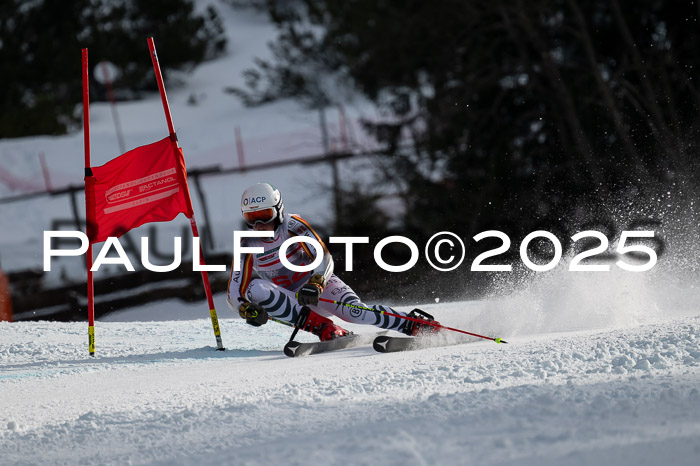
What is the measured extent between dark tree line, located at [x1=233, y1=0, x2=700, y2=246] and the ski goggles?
10714 millimetres

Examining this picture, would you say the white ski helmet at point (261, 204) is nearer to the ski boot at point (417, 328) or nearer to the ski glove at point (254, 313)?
the ski glove at point (254, 313)

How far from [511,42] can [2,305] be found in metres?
11.8

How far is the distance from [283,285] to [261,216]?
586 mm

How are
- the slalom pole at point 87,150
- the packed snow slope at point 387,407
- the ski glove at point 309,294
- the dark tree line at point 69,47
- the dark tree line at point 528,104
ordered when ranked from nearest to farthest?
the packed snow slope at point 387,407 < the ski glove at point 309,294 < the slalom pole at point 87,150 < the dark tree line at point 528,104 < the dark tree line at point 69,47

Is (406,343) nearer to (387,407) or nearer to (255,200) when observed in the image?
(255,200)

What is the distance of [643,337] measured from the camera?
15.4 feet

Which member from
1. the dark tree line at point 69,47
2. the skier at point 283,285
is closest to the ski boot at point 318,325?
the skier at point 283,285

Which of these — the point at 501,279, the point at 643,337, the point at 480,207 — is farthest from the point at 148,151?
the point at 480,207

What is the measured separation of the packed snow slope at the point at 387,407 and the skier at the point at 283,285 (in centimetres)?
36

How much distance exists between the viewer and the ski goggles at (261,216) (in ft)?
19.7

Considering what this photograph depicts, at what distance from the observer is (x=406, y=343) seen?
5.66 metres

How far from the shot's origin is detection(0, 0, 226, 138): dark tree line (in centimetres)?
2330

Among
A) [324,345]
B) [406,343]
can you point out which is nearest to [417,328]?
[406,343]

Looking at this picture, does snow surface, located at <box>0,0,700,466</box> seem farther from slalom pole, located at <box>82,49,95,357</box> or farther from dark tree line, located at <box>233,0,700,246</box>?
dark tree line, located at <box>233,0,700,246</box>
